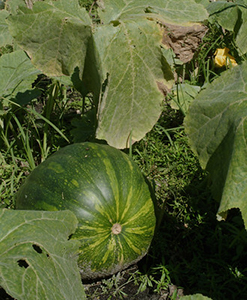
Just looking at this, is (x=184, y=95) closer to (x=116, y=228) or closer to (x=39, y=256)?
(x=116, y=228)

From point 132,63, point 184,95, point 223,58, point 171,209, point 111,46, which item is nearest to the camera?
point 111,46

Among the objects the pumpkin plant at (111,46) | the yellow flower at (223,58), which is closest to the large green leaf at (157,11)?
the pumpkin plant at (111,46)

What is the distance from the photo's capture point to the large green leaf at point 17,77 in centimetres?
350

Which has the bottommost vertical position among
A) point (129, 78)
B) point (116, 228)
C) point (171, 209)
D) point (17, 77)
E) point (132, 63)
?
point (171, 209)

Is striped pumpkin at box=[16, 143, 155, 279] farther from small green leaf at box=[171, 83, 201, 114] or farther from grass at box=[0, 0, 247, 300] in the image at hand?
small green leaf at box=[171, 83, 201, 114]

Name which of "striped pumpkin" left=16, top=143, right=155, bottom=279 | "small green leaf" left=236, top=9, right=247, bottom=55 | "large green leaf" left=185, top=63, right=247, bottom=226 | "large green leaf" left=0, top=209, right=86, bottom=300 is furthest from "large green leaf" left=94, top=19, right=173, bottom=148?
"small green leaf" left=236, top=9, right=247, bottom=55

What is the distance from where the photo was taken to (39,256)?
2113 millimetres

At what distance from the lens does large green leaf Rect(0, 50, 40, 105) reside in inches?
138

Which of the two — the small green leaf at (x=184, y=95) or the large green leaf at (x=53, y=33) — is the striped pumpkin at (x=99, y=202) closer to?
the large green leaf at (x=53, y=33)

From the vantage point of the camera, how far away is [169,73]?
290 centimetres

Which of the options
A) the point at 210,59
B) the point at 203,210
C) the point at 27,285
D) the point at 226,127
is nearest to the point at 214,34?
the point at 210,59

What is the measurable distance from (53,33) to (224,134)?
4.50 ft

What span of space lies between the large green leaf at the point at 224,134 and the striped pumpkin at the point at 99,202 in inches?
24.4

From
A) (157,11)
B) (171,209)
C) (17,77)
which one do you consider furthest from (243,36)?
(17,77)
